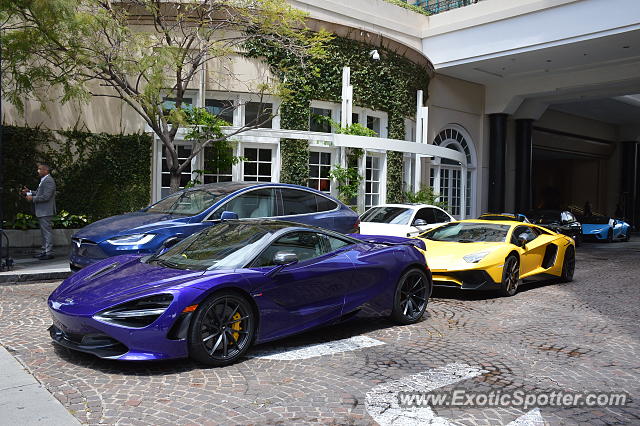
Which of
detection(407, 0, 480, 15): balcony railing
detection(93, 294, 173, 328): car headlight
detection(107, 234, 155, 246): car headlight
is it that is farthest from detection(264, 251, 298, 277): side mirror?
detection(407, 0, 480, 15): balcony railing

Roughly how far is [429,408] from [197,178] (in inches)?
459

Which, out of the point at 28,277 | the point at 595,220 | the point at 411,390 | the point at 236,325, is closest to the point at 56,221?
the point at 28,277

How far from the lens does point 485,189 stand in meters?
26.3

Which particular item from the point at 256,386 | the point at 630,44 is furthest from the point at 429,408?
the point at 630,44

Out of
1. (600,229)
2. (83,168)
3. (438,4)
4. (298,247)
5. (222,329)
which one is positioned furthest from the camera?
(438,4)

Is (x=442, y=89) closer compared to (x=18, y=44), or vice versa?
(x=18, y=44)

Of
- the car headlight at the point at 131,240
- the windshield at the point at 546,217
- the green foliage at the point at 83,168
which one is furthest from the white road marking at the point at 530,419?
the windshield at the point at 546,217

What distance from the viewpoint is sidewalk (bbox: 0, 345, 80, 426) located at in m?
3.75

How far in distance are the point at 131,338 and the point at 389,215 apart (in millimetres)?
9045

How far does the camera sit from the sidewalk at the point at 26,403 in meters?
3.75

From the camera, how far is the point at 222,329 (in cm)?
500

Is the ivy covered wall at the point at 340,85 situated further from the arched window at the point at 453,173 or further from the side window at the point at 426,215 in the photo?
the side window at the point at 426,215

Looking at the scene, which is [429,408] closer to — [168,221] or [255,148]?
[168,221]

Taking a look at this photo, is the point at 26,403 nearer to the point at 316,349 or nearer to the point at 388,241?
the point at 316,349
